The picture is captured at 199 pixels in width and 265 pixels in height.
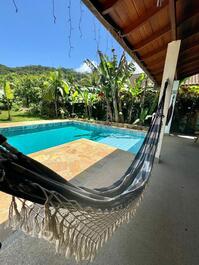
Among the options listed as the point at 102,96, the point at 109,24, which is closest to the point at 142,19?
the point at 109,24

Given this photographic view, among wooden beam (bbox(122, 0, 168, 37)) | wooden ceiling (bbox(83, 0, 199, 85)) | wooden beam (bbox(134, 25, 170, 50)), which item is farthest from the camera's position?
wooden beam (bbox(134, 25, 170, 50))

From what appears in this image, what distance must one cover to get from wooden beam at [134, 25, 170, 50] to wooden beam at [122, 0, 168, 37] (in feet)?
1.61

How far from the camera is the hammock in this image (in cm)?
48

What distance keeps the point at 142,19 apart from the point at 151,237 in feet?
8.29

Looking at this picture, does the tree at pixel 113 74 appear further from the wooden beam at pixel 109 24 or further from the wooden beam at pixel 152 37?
the wooden beam at pixel 109 24

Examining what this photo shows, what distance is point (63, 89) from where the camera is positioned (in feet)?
31.9

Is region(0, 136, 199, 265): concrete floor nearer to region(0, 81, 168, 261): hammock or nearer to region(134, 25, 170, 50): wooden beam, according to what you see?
region(0, 81, 168, 261): hammock

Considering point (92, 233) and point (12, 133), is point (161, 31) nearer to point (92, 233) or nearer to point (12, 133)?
point (92, 233)

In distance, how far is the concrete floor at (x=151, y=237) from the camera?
124cm

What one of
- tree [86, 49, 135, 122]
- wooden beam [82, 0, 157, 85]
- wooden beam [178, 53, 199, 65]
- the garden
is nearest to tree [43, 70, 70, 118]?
the garden

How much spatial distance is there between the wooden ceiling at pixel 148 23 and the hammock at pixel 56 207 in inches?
62.4

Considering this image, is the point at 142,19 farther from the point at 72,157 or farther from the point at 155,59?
the point at 72,157

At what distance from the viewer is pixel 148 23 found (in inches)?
78.7

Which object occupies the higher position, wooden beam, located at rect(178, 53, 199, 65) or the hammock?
wooden beam, located at rect(178, 53, 199, 65)
